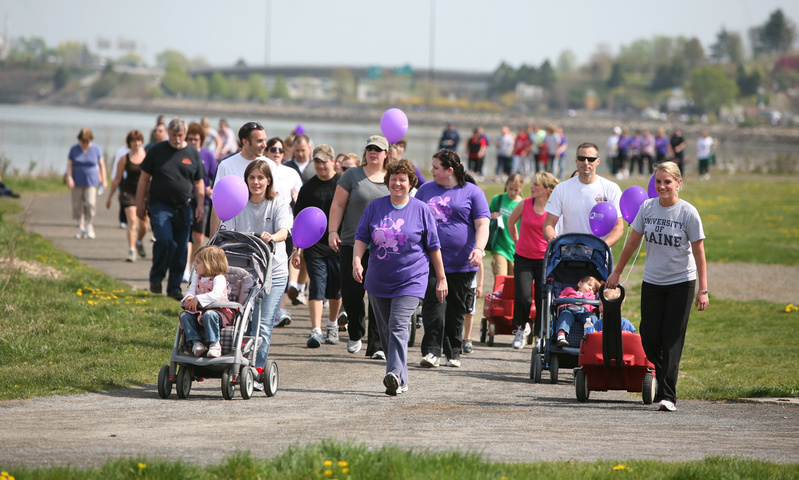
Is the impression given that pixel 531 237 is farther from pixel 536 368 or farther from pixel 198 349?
pixel 198 349

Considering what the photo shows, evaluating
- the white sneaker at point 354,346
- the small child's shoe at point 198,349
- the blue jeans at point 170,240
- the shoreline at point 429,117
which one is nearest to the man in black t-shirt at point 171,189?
the blue jeans at point 170,240

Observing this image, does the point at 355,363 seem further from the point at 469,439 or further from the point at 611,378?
the point at 469,439

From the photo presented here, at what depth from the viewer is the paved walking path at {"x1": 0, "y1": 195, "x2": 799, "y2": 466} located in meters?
5.64

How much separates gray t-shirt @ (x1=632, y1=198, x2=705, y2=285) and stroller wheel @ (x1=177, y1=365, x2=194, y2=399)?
3631 millimetres

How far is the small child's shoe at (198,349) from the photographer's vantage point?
22.8 ft

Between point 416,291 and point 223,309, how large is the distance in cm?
153

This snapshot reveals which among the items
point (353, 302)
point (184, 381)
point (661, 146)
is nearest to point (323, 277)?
point (353, 302)

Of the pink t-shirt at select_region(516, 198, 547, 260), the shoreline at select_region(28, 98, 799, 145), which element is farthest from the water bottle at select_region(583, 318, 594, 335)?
the shoreline at select_region(28, 98, 799, 145)

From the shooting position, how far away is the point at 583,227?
29.1ft

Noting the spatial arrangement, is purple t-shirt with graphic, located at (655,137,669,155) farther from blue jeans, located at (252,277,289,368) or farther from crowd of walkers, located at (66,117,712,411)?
blue jeans, located at (252,277,289,368)

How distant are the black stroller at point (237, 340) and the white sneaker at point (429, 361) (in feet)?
5.78

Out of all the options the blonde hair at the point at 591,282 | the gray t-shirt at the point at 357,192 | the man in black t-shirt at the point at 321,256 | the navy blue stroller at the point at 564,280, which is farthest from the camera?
the man in black t-shirt at the point at 321,256

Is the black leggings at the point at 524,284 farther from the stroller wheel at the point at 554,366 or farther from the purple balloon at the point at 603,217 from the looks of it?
the stroller wheel at the point at 554,366

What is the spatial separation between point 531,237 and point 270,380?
11.6 feet
